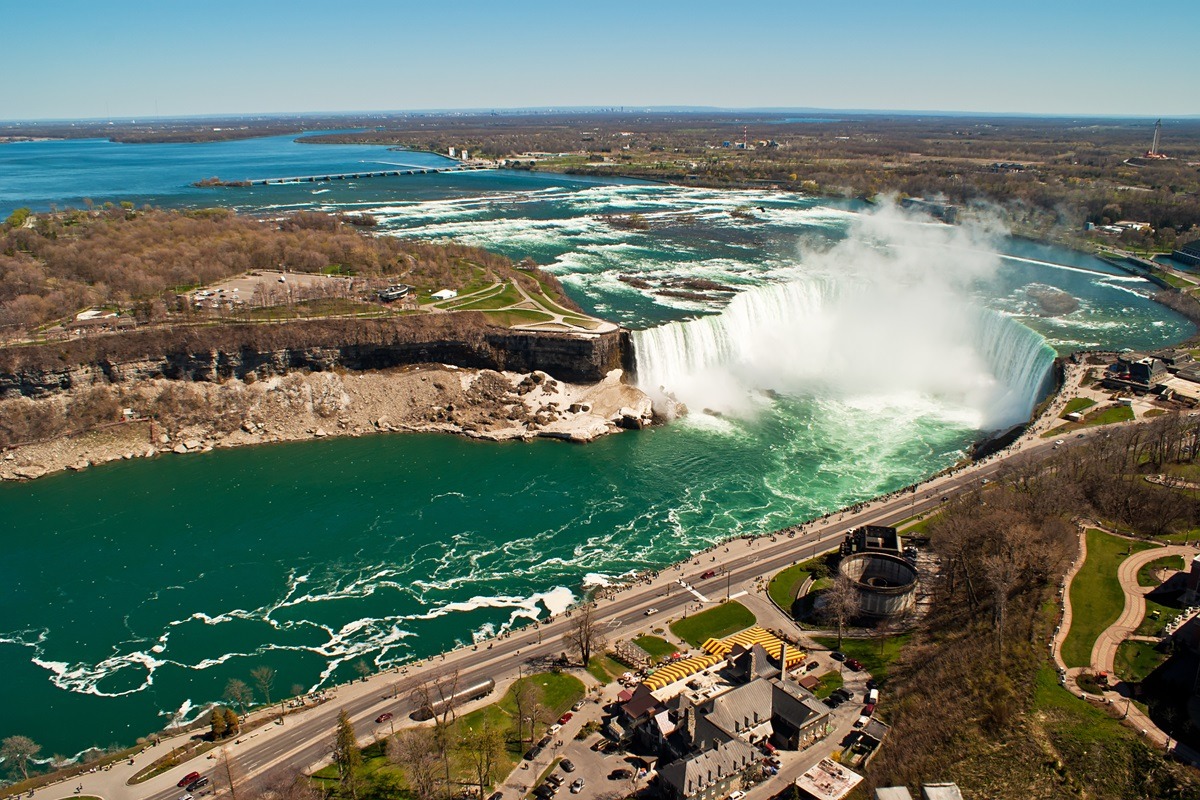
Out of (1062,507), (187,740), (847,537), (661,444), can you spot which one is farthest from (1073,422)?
(187,740)

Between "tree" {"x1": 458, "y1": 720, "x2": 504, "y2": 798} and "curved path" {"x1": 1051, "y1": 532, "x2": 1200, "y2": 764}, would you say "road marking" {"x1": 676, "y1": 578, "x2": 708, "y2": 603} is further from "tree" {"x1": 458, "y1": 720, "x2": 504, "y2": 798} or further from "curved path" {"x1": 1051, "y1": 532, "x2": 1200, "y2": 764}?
"curved path" {"x1": 1051, "y1": 532, "x2": 1200, "y2": 764}

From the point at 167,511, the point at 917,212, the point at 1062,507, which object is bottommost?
the point at 167,511

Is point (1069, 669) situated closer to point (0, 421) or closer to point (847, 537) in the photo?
point (847, 537)

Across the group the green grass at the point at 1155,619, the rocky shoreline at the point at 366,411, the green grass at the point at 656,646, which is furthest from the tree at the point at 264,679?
the green grass at the point at 1155,619

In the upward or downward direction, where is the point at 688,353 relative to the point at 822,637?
upward

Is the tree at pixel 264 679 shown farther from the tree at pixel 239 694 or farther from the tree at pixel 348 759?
the tree at pixel 348 759

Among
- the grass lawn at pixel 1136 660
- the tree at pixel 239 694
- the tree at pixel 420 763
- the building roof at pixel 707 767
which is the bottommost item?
the tree at pixel 239 694

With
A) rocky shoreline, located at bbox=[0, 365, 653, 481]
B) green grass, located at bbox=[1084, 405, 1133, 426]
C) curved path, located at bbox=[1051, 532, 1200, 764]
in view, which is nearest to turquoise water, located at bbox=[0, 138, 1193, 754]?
rocky shoreline, located at bbox=[0, 365, 653, 481]
